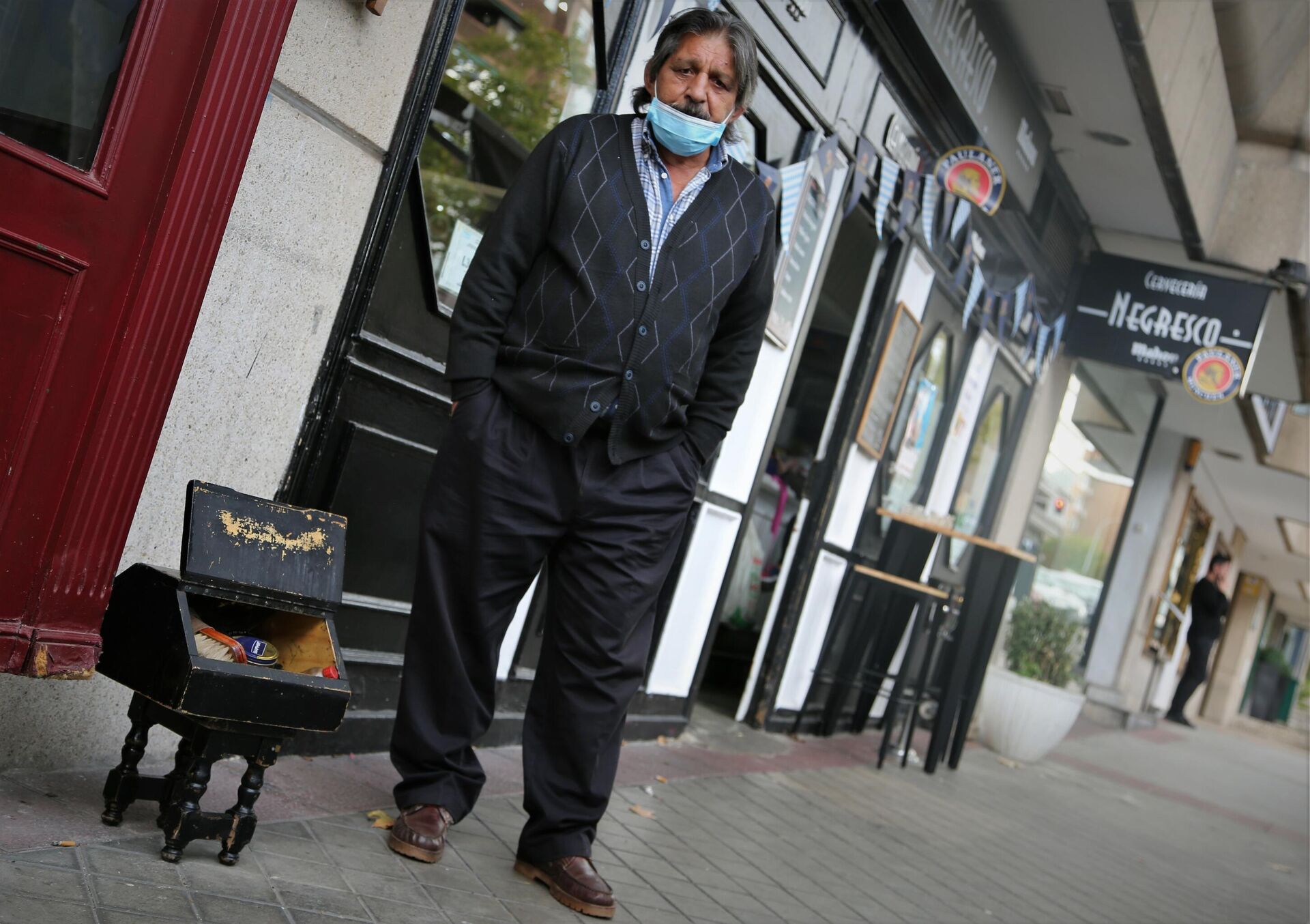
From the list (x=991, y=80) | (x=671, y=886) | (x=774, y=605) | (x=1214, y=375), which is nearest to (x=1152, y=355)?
(x=1214, y=375)

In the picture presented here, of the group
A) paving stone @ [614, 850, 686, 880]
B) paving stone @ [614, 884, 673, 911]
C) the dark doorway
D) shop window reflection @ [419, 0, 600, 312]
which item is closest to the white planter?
the dark doorway

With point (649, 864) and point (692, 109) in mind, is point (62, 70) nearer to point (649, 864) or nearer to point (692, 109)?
point (692, 109)

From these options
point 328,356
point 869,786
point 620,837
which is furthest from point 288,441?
point 869,786

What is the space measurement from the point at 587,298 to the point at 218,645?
3.54 feet

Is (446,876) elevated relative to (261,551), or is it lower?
lower

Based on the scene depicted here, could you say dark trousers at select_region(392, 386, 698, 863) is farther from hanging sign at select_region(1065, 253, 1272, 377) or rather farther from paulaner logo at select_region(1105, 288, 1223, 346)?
paulaner logo at select_region(1105, 288, 1223, 346)

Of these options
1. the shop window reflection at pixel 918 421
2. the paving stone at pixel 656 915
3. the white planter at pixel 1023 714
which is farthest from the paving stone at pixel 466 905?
the white planter at pixel 1023 714

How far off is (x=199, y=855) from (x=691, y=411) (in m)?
1.45

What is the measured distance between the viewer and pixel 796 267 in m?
5.55

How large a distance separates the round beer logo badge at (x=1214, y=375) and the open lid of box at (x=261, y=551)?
7.00m

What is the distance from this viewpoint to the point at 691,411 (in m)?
3.04

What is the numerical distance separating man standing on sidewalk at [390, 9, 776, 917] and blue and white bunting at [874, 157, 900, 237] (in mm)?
3133

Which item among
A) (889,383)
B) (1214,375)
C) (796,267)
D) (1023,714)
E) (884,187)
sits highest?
(1214,375)

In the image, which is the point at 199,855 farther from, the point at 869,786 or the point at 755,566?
the point at 755,566
